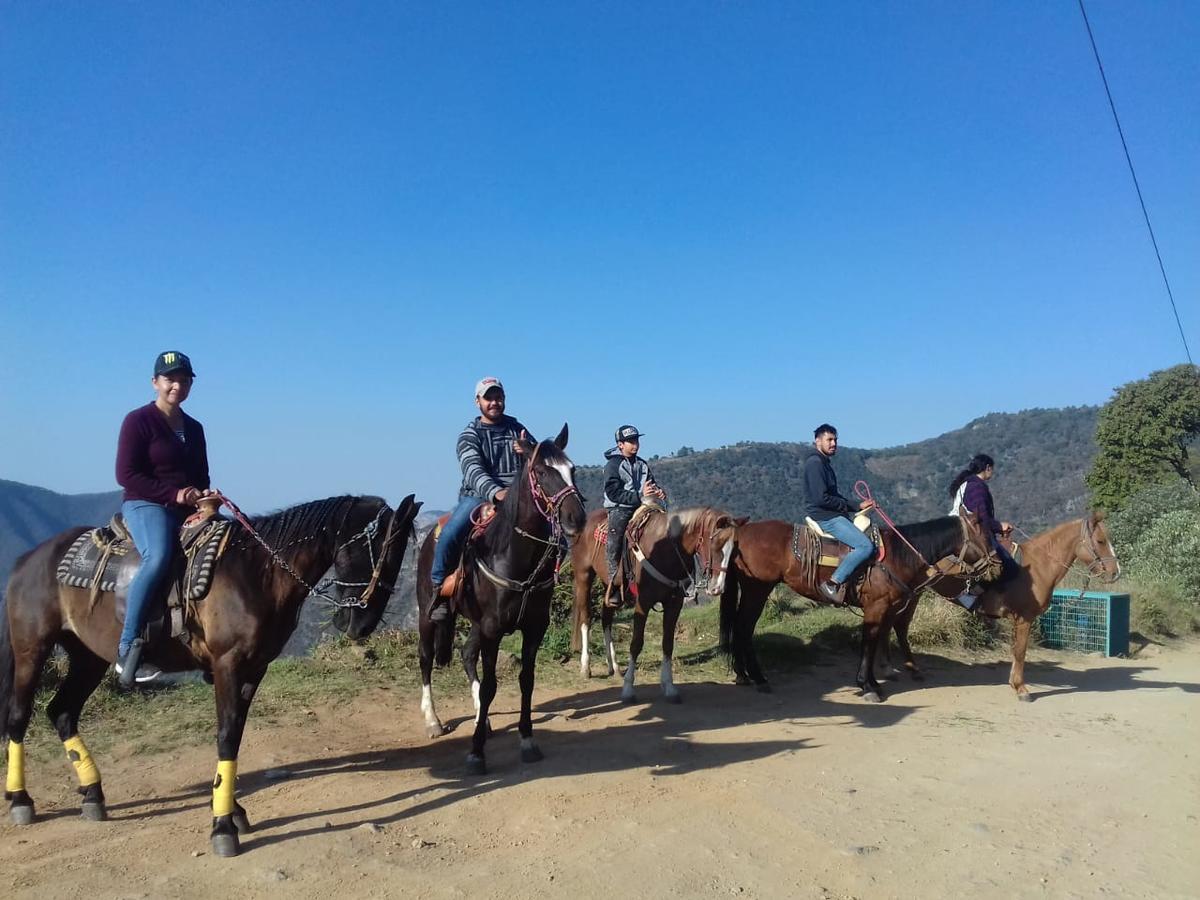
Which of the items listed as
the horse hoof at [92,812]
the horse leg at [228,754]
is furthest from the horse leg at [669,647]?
the horse hoof at [92,812]

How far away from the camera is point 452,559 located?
20.8 feet

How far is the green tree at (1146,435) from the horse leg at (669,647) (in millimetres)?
31904

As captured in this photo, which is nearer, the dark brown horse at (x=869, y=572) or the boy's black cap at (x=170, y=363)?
the boy's black cap at (x=170, y=363)

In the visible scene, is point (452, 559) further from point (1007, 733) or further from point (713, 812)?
point (1007, 733)

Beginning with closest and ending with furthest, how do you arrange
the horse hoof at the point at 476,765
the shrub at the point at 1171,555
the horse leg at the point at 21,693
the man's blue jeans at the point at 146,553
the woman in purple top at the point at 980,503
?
the man's blue jeans at the point at 146,553
the horse leg at the point at 21,693
the horse hoof at the point at 476,765
the woman in purple top at the point at 980,503
the shrub at the point at 1171,555

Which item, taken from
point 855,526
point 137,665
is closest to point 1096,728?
point 855,526

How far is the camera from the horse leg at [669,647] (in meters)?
8.33

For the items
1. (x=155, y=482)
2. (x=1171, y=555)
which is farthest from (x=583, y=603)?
(x=1171, y=555)

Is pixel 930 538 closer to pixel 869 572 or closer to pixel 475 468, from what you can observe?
pixel 869 572

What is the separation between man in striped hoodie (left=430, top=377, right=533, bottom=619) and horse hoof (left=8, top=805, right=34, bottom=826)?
2825 mm

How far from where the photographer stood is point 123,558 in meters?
4.88

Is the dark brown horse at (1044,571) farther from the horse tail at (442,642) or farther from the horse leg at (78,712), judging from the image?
the horse leg at (78,712)

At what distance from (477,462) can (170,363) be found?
230 cm

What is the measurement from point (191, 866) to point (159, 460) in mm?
2420
